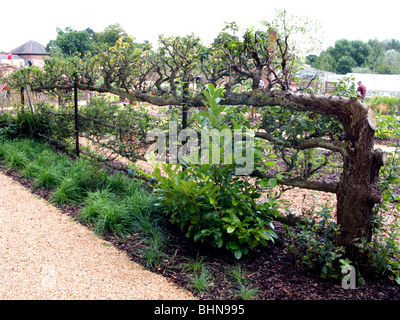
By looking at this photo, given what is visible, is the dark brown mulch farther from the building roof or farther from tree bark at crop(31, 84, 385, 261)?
the building roof

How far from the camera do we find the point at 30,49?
58219 millimetres

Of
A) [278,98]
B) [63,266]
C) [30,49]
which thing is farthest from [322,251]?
[30,49]

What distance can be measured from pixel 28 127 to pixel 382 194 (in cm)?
760

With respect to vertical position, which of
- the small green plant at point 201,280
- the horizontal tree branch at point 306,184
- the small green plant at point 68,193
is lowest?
the small green plant at point 201,280

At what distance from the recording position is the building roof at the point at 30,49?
58.0 meters

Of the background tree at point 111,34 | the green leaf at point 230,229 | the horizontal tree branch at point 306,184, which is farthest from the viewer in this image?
the background tree at point 111,34

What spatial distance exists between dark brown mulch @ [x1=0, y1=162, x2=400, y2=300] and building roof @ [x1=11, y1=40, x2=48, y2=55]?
6297 cm

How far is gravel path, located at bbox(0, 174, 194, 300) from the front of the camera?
2.82 meters

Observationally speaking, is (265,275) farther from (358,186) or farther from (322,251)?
(358,186)

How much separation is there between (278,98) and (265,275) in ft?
5.72

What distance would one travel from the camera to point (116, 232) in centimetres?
387

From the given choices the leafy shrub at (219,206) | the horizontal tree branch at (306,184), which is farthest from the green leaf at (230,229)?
the horizontal tree branch at (306,184)

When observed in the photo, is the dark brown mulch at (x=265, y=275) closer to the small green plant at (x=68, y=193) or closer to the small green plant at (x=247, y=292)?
the small green plant at (x=247, y=292)

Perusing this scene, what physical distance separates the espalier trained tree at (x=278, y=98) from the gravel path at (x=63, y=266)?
5.33 ft
